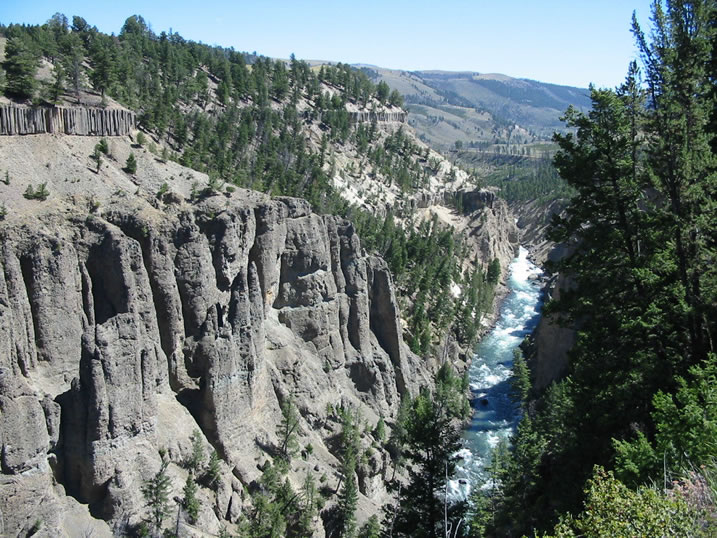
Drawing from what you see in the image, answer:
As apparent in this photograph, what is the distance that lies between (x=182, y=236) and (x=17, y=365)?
14.7 metres

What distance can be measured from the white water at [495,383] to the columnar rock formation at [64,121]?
4196cm

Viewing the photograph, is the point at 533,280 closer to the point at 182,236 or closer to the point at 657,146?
the point at 182,236

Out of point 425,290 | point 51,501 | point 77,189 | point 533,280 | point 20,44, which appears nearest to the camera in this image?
point 51,501

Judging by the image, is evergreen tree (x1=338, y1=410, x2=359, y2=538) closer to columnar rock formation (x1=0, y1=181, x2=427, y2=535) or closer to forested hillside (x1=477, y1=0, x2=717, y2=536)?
columnar rock formation (x1=0, y1=181, x2=427, y2=535)

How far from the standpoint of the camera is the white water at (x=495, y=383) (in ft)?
204

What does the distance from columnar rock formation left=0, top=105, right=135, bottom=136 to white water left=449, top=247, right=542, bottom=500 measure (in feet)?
138

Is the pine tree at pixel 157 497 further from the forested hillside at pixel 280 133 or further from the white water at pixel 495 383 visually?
the forested hillside at pixel 280 133

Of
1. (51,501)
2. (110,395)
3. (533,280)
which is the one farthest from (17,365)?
(533,280)

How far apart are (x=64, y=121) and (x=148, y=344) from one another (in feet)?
80.3

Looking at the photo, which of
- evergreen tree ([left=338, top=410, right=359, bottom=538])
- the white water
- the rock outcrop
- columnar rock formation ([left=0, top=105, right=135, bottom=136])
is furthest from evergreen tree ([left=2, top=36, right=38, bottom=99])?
the rock outcrop

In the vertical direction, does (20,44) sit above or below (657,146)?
above

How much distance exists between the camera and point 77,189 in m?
43.2

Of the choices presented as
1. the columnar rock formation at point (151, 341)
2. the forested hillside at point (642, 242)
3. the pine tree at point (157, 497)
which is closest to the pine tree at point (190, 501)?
the pine tree at point (157, 497)

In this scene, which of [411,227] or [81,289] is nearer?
[81,289]
